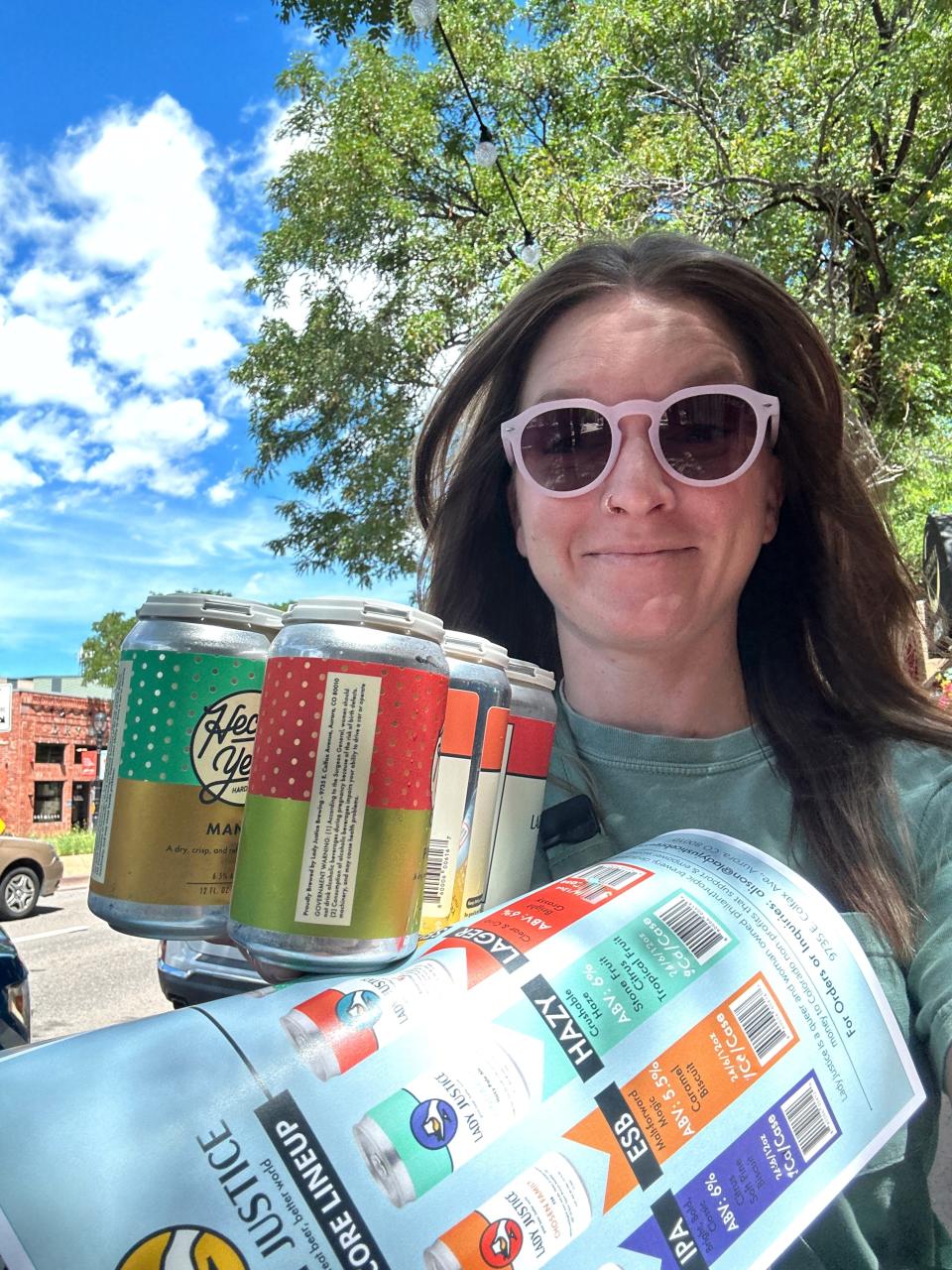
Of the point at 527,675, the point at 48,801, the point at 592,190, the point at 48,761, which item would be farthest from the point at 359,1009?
the point at 48,801

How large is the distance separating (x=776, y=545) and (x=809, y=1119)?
3.13 feet

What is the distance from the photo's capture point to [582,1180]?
2.24 ft

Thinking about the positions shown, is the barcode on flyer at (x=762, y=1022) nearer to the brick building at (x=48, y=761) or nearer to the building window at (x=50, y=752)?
the brick building at (x=48, y=761)

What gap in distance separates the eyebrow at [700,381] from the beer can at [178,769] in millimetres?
583

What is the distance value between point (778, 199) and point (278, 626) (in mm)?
6793

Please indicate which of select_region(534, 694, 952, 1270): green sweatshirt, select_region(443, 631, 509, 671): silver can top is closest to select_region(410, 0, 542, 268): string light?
select_region(534, 694, 952, 1270): green sweatshirt

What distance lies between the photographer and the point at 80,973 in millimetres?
7969

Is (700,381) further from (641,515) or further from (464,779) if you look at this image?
(464,779)

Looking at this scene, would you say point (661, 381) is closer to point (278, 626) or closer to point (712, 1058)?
point (278, 626)

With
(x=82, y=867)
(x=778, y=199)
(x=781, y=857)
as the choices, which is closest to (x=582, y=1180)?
(x=781, y=857)

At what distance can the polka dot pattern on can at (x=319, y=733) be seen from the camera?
826 millimetres

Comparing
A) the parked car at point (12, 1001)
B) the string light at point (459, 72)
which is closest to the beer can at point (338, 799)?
the parked car at point (12, 1001)

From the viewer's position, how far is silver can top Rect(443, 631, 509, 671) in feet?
3.29

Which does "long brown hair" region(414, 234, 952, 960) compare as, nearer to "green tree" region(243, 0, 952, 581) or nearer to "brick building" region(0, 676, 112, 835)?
"green tree" region(243, 0, 952, 581)
